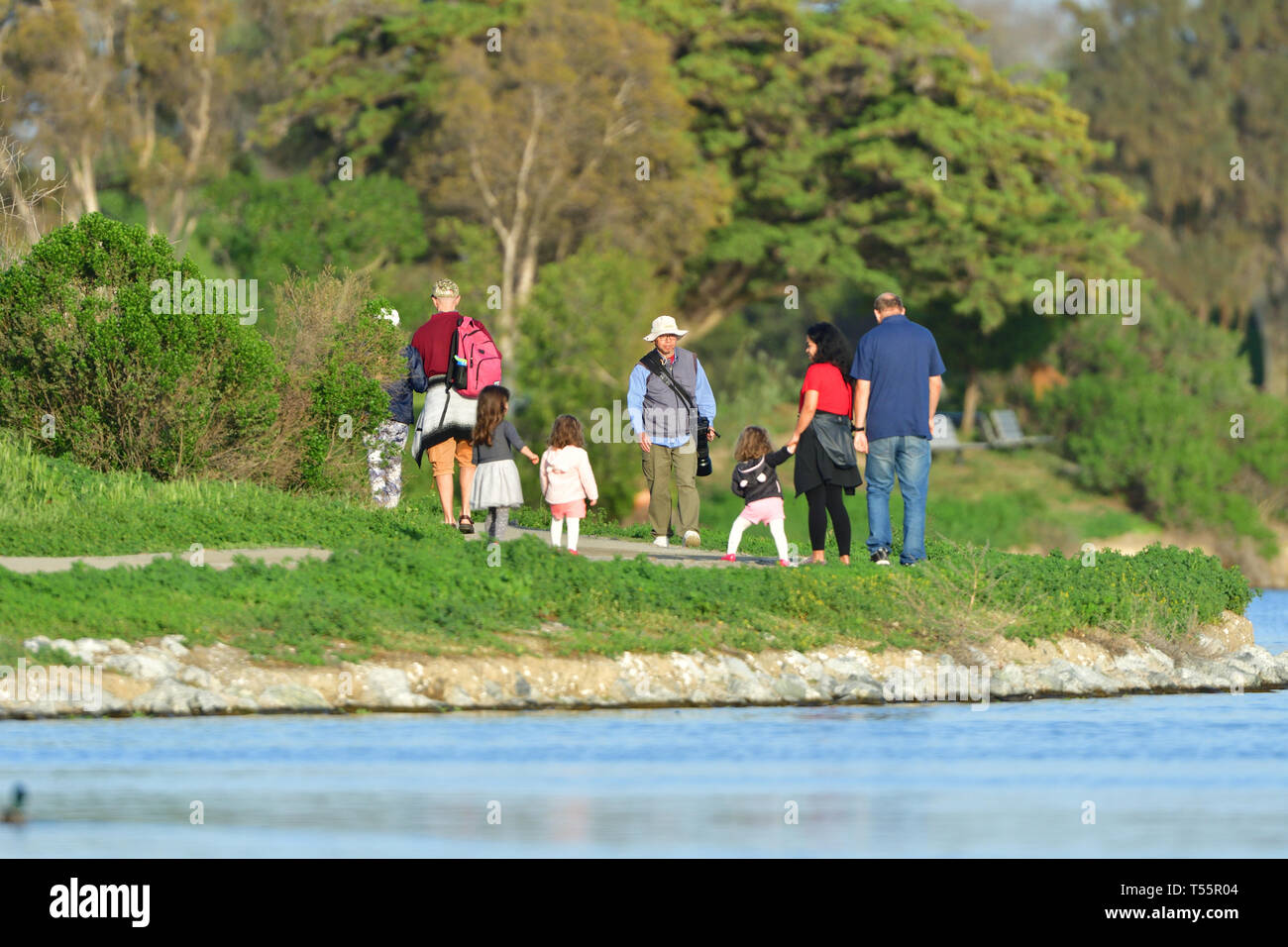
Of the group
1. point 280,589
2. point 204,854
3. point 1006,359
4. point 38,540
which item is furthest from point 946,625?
point 1006,359

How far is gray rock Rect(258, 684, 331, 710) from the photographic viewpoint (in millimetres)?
16203

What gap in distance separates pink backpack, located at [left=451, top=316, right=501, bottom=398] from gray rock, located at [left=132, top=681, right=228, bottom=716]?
533 centimetres

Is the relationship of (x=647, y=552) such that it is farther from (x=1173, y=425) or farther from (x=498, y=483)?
(x=1173, y=425)

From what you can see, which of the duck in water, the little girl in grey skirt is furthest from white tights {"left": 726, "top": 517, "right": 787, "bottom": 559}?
the duck in water

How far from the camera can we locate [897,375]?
62.2ft

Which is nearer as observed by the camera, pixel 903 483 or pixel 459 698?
pixel 459 698

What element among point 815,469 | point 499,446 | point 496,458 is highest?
point 499,446

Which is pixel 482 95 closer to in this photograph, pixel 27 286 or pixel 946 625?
pixel 27 286

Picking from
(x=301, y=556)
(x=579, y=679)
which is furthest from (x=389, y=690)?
(x=301, y=556)

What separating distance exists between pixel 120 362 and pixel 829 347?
308 inches

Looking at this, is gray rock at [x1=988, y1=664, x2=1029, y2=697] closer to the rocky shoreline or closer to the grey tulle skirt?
the rocky shoreline

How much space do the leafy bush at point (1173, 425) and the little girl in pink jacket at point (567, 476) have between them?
3501cm

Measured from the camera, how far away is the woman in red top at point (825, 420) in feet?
62.7

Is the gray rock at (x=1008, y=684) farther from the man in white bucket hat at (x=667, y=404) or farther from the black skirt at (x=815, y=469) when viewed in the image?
the man in white bucket hat at (x=667, y=404)
